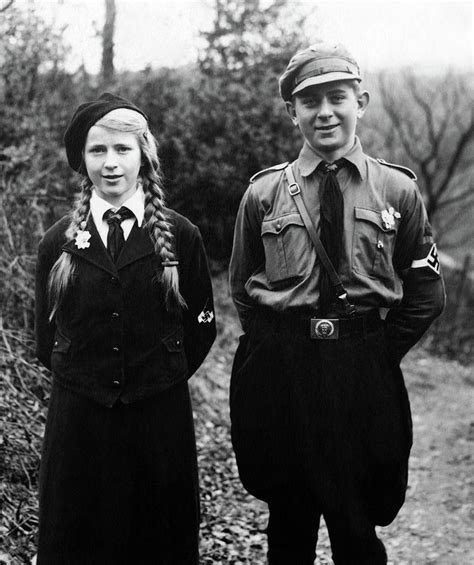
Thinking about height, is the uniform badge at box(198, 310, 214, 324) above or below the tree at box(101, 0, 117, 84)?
below

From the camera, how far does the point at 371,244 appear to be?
3.37 metres

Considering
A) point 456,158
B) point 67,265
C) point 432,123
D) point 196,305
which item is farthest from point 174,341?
point 432,123

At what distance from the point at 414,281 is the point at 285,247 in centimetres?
63

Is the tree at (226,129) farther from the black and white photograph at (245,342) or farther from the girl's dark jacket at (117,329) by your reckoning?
the girl's dark jacket at (117,329)

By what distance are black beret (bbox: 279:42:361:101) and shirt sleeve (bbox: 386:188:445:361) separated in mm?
645

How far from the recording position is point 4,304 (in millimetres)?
5445

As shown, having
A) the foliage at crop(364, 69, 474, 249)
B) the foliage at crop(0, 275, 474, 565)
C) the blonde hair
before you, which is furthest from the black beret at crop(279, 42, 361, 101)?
the foliage at crop(364, 69, 474, 249)

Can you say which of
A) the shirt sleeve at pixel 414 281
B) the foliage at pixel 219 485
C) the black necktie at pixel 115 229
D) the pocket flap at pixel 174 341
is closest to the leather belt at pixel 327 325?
the shirt sleeve at pixel 414 281

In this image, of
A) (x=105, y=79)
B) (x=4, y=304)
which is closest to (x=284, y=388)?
(x=4, y=304)

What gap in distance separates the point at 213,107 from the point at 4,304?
413 centimetres

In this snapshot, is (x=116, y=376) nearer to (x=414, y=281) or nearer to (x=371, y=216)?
(x=371, y=216)

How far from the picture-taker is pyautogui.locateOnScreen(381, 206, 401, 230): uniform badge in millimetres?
3383

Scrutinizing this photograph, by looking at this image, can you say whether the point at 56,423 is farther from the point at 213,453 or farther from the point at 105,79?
the point at 105,79

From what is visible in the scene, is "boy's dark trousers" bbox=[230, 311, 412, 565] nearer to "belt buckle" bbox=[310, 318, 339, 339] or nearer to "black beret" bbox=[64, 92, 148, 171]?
"belt buckle" bbox=[310, 318, 339, 339]
